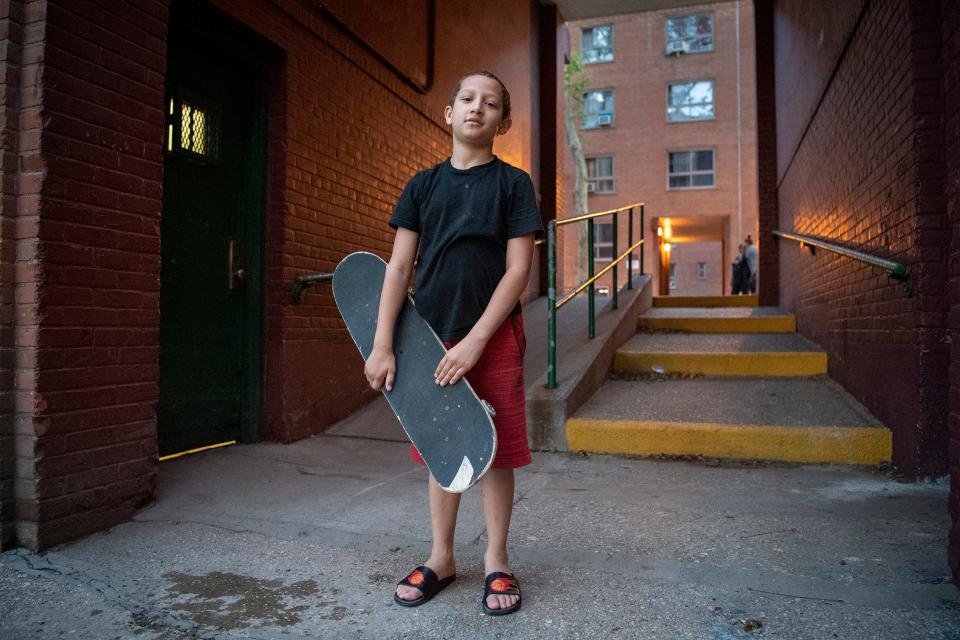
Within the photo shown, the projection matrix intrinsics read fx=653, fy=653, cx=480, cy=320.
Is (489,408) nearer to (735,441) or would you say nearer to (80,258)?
(80,258)

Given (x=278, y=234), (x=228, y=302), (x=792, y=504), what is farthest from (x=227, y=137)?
(x=792, y=504)

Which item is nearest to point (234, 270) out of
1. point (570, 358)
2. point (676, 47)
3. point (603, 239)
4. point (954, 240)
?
point (570, 358)

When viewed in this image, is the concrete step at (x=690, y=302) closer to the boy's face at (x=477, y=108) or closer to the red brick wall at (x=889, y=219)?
the red brick wall at (x=889, y=219)

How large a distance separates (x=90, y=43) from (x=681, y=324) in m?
5.63

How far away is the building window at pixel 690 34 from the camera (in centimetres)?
2163

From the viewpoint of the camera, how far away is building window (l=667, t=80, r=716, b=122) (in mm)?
21500

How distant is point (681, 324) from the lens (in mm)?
6723

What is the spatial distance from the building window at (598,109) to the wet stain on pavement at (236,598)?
22.3m

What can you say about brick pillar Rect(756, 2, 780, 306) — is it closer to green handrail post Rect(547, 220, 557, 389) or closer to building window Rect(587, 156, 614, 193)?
green handrail post Rect(547, 220, 557, 389)

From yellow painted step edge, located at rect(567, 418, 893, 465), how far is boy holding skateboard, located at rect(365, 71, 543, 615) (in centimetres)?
202

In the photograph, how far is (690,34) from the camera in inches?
861

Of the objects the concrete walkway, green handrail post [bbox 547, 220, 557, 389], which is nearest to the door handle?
the concrete walkway

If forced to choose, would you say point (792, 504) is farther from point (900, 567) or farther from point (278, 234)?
point (278, 234)

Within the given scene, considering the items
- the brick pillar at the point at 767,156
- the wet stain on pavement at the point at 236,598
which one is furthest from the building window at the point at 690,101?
the wet stain on pavement at the point at 236,598
